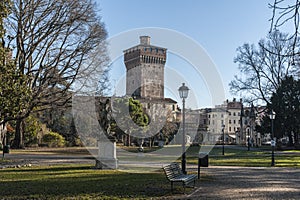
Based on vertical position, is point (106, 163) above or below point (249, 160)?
above

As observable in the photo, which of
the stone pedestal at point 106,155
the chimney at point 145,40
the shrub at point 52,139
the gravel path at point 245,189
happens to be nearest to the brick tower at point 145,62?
the chimney at point 145,40

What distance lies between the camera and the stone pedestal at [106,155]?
627 inches

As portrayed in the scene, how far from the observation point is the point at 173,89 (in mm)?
21453

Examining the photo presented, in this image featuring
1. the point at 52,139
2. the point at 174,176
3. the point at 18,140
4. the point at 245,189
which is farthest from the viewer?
the point at 52,139

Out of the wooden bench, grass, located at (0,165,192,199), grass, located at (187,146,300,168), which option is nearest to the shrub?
grass, located at (187,146,300,168)

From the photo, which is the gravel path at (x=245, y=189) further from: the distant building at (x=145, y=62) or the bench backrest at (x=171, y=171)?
the distant building at (x=145, y=62)

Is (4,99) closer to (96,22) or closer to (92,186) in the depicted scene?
(92,186)

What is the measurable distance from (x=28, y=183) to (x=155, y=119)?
41.1 m

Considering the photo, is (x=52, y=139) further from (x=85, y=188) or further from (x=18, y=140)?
(x=85, y=188)

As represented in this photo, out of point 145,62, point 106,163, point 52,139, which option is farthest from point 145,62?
point 52,139

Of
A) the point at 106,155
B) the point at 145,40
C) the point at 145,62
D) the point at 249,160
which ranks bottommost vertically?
the point at 249,160

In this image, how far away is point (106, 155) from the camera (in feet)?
52.6

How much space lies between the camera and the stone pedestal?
15.9m

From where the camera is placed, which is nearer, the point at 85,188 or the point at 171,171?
the point at 171,171
